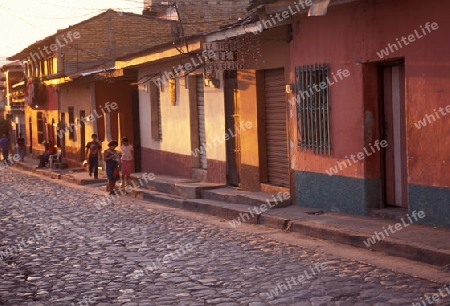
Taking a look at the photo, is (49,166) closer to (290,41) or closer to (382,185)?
(290,41)

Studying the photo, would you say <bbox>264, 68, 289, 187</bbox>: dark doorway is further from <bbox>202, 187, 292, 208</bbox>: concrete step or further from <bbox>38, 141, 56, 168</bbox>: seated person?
<bbox>38, 141, 56, 168</bbox>: seated person

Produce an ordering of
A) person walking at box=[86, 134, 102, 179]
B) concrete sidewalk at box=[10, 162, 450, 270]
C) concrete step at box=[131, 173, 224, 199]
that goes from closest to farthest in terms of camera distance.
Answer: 1. concrete sidewalk at box=[10, 162, 450, 270]
2. concrete step at box=[131, 173, 224, 199]
3. person walking at box=[86, 134, 102, 179]

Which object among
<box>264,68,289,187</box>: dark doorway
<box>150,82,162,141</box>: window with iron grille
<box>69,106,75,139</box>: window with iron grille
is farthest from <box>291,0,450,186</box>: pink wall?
<box>69,106,75,139</box>: window with iron grille

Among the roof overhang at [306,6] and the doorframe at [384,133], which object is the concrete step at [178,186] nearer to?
the roof overhang at [306,6]

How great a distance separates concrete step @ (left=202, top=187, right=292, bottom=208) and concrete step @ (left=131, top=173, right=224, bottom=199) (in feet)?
0.82

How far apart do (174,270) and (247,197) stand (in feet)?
20.2

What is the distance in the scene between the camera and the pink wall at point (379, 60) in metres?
10.6

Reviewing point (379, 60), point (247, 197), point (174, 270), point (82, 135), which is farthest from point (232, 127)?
point (82, 135)

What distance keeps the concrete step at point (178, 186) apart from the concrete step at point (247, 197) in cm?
25

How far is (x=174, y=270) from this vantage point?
941cm

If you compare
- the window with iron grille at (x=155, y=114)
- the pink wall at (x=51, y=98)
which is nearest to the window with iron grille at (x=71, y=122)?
the pink wall at (x=51, y=98)

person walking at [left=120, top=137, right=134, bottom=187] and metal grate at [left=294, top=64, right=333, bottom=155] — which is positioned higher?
metal grate at [left=294, top=64, right=333, bottom=155]

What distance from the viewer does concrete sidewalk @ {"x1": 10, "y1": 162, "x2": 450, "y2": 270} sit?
9.44 m

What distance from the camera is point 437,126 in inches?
420
